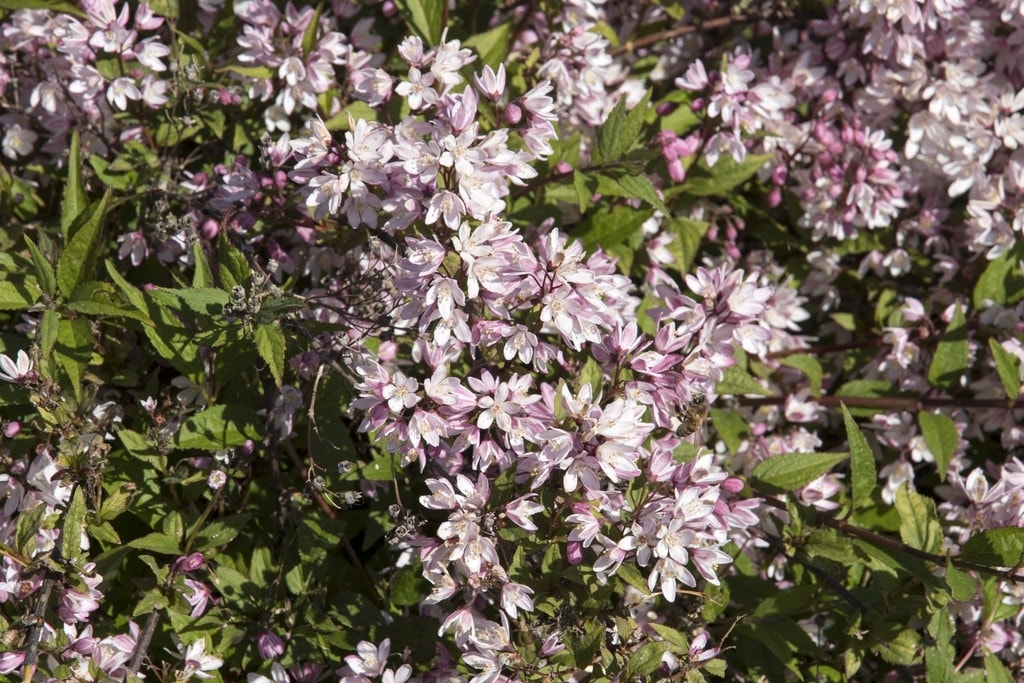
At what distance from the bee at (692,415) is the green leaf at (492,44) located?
162cm

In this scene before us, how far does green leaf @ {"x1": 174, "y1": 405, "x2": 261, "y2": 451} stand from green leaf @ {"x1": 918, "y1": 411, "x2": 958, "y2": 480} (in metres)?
2.36

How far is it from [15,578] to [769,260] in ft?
9.92

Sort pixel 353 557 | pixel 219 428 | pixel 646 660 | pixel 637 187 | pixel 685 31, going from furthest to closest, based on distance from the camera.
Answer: pixel 685 31 → pixel 353 557 → pixel 637 187 → pixel 219 428 → pixel 646 660

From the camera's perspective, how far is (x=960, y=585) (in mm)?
2754

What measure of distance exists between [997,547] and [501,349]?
5.34ft

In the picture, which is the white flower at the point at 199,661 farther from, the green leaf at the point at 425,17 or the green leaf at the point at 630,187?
the green leaf at the point at 425,17

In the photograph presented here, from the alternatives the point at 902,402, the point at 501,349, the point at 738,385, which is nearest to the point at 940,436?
the point at 902,402

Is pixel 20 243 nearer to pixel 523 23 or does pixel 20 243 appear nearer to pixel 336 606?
pixel 336 606

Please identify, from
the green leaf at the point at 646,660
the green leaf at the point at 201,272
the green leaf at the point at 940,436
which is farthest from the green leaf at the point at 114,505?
the green leaf at the point at 940,436

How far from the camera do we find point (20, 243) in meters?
Answer: 3.50

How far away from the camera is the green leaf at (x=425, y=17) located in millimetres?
3529

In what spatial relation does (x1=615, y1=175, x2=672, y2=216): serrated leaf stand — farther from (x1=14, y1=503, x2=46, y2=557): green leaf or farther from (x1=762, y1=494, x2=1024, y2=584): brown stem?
(x1=14, y1=503, x2=46, y2=557): green leaf

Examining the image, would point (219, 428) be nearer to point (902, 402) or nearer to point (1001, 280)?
point (902, 402)

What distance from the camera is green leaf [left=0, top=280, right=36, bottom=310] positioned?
9.28 ft
